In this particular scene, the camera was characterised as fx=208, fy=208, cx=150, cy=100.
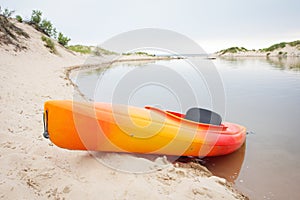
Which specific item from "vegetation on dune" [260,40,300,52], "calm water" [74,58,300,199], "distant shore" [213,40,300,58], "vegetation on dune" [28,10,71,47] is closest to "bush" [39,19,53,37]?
"vegetation on dune" [28,10,71,47]

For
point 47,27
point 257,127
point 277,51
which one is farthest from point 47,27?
point 277,51

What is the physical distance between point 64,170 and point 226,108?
16.8ft

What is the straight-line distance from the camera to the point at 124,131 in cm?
236

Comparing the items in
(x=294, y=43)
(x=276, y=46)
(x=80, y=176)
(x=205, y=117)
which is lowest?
(x=80, y=176)

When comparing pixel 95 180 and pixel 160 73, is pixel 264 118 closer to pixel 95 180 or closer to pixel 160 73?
pixel 95 180

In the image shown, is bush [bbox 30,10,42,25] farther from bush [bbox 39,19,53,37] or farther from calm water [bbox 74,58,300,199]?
calm water [bbox 74,58,300,199]

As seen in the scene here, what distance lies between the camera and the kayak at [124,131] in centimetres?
212

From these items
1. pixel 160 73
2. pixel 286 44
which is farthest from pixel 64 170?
pixel 286 44

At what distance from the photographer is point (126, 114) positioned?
96.6 inches

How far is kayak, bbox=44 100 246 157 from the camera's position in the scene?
2119mm

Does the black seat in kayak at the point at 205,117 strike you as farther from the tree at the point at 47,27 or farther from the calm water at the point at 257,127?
the tree at the point at 47,27

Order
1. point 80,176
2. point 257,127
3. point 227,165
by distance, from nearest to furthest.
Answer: point 80,176
point 227,165
point 257,127

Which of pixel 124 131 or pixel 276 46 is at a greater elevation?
pixel 276 46

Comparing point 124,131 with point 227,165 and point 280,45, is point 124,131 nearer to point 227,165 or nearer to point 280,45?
point 227,165
